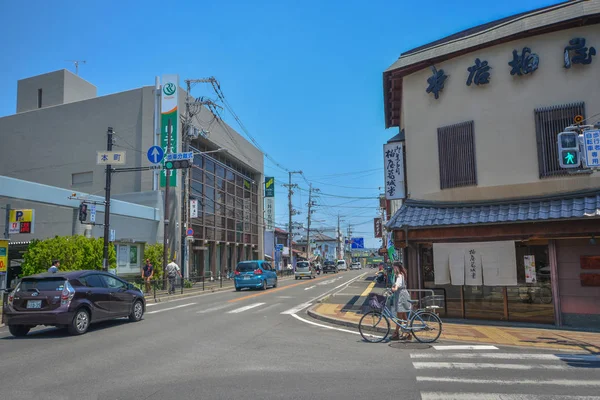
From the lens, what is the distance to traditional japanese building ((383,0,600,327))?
12.3m

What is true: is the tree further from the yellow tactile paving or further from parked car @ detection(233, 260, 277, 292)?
the yellow tactile paving

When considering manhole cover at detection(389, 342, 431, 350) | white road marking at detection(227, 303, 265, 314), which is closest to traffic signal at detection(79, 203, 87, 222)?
white road marking at detection(227, 303, 265, 314)

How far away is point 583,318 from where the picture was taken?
39.5 feet

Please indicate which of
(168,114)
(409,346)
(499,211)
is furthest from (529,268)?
(168,114)

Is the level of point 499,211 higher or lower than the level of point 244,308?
higher

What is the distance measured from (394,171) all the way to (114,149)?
25007 millimetres

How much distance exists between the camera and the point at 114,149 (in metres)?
34.1

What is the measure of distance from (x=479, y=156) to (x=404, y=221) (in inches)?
A: 118

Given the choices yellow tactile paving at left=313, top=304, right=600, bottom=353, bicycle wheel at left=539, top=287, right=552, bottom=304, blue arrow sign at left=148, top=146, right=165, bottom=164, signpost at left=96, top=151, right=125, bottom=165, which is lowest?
yellow tactile paving at left=313, top=304, right=600, bottom=353

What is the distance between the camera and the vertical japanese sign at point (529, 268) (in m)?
12.9

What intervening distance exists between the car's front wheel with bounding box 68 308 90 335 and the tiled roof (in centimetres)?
870

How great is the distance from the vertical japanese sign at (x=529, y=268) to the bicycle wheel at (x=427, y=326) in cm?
448

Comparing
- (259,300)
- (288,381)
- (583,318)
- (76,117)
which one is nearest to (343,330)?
(288,381)

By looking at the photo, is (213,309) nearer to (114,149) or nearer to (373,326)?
(373,326)
